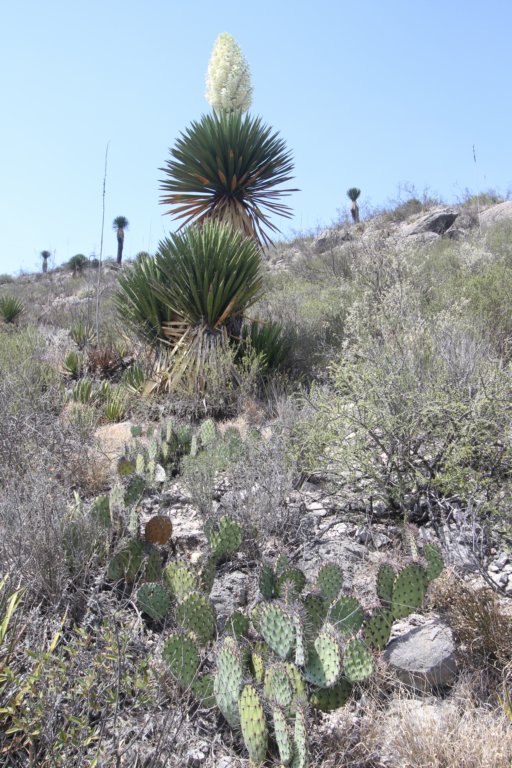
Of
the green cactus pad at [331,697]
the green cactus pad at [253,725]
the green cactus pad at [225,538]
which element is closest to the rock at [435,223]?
the green cactus pad at [225,538]

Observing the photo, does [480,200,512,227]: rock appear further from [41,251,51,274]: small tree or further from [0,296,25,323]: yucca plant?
[41,251,51,274]: small tree

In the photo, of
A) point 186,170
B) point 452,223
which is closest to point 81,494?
point 186,170

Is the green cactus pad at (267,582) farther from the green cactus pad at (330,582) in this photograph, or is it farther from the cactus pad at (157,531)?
the cactus pad at (157,531)

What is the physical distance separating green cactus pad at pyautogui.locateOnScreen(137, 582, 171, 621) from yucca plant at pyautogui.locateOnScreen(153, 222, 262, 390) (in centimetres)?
461

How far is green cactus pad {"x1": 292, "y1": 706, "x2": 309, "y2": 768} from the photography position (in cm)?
227

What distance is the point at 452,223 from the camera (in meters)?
Result: 19.3

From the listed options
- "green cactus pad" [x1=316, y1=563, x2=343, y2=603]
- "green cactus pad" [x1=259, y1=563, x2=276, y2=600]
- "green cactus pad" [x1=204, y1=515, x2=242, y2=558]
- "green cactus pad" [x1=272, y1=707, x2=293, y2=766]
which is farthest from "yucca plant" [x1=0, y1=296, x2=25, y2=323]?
"green cactus pad" [x1=272, y1=707, x2=293, y2=766]

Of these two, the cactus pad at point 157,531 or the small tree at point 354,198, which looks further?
Result: the small tree at point 354,198

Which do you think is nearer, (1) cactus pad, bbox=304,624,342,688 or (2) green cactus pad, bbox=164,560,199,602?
(1) cactus pad, bbox=304,624,342,688

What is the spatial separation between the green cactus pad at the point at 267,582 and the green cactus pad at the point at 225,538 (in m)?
0.52

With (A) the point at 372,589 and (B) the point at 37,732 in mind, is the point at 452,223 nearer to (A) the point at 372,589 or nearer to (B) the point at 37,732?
(A) the point at 372,589

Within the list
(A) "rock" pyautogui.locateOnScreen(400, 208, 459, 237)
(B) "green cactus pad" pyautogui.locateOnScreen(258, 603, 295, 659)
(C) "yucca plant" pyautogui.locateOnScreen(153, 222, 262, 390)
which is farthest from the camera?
(A) "rock" pyautogui.locateOnScreen(400, 208, 459, 237)

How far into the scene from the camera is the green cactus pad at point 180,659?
2664 millimetres

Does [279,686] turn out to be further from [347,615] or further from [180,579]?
[180,579]
